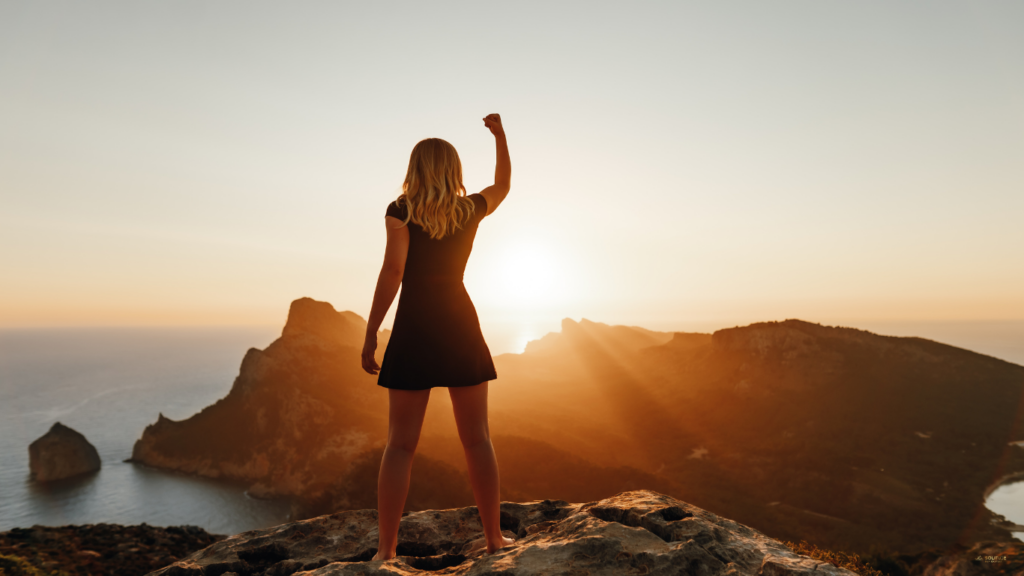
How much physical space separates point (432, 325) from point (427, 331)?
0.19 feet

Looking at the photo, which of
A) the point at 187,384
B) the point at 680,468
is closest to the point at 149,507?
the point at 680,468

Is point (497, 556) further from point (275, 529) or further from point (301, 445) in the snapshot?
point (301, 445)

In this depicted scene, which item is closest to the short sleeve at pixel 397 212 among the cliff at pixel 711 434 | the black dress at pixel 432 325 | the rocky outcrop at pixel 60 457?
the black dress at pixel 432 325

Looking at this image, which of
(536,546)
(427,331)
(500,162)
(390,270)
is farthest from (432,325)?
(536,546)

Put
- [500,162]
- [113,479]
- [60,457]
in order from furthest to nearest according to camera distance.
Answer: [60,457] → [113,479] → [500,162]

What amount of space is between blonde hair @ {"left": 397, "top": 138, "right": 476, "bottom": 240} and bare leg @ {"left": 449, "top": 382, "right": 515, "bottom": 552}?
120cm

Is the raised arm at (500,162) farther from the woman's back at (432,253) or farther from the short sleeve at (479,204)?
the woman's back at (432,253)

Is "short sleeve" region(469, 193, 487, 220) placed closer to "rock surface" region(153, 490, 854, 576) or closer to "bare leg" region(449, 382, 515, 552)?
"bare leg" region(449, 382, 515, 552)

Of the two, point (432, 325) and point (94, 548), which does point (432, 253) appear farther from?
point (94, 548)

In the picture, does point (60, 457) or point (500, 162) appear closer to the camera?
point (500, 162)

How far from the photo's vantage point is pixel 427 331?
10.9 ft

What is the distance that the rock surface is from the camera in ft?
10.1

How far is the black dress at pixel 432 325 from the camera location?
3.27 m

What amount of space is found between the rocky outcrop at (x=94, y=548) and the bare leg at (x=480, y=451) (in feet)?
33.9
